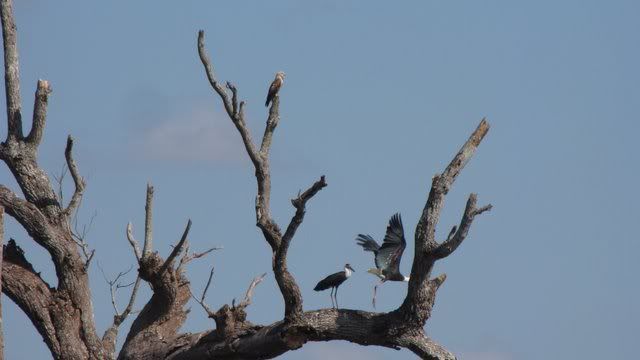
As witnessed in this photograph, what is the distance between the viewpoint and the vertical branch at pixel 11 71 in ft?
48.0

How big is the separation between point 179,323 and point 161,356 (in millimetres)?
873

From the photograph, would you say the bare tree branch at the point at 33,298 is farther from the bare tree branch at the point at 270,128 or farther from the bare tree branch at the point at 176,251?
the bare tree branch at the point at 270,128

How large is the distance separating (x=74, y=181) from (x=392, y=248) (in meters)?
3.64

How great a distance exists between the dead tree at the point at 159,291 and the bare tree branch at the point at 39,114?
1cm

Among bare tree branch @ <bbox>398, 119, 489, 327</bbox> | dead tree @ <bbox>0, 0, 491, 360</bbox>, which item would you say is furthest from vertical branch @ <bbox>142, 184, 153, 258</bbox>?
bare tree branch @ <bbox>398, 119, 489, 327</bbox>

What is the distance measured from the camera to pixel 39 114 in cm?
1454

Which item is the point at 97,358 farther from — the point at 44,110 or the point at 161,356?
the point at 44,110

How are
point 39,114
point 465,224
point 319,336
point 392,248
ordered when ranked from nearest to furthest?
point 465,224, point 319,336, point 392,248, point 39,114

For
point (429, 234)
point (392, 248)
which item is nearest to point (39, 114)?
point (392, 248)

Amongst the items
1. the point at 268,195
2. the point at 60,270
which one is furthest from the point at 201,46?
the point at 60,270

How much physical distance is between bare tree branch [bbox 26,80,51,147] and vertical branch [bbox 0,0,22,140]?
0.14 metres

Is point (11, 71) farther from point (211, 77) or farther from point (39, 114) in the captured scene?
point (211, 77)

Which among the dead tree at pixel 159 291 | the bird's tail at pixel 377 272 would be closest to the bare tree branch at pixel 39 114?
the dead tree at pixel 159 291

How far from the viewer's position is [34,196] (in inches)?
565
